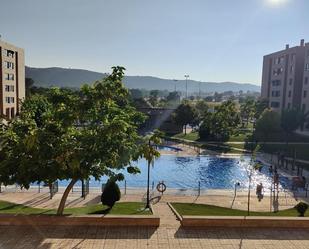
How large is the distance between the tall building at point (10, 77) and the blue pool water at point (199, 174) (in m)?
25.1

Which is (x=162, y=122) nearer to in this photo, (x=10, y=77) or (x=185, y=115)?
(x=185, y=115)

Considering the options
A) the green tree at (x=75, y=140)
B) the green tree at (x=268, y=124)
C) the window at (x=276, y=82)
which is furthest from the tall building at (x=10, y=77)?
the window at (x=276, y=82)

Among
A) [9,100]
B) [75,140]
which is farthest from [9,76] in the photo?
[75,140]

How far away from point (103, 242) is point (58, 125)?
4677mm

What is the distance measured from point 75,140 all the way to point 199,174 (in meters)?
22.7

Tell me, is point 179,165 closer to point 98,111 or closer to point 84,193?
point 84,193

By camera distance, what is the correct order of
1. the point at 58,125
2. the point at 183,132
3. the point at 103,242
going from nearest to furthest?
the point at 103,242 < the point at 58,125 < the point at 183,132

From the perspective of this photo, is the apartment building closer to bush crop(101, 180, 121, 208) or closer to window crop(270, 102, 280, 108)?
→ window crop(270, 102, 280, 108)

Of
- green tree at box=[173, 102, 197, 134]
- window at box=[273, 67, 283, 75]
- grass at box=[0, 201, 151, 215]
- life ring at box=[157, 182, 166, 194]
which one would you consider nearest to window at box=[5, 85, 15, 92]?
green tree at box=[173, 102, 197, 134]

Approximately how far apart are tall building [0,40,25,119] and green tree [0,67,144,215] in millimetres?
39454

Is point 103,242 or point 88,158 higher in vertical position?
point 88,158

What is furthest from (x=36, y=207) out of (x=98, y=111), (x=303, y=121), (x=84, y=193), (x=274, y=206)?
(x=303, y=121)

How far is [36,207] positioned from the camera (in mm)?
20672

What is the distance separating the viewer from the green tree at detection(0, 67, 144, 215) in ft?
41.3
